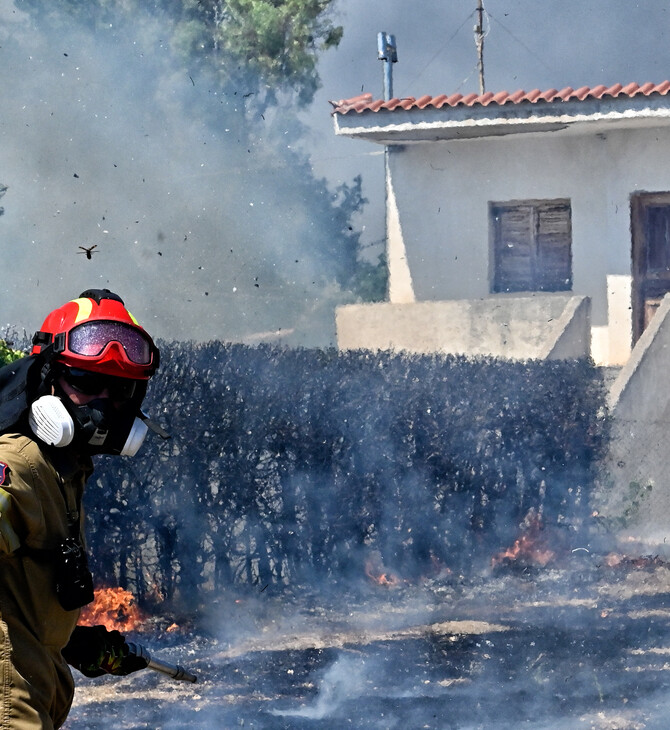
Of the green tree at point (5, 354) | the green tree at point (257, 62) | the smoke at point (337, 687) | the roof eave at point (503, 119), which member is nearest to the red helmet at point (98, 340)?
the green tree at point (5, 354)

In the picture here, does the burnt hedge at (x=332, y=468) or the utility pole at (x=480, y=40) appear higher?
the utility pole at (x=480, y=40)

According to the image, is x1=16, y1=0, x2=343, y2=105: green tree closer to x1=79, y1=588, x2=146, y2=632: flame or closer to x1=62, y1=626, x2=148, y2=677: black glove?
x1=79, y1=588, x2=146, y2=632: flame

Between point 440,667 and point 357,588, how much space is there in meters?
1.59

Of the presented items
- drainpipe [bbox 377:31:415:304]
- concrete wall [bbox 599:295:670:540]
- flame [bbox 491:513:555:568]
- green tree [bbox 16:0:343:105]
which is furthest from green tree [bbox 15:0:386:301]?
flame [bbox 491:513:555:568]

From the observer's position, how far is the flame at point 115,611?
7.77m

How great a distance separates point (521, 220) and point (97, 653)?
46.3 ft

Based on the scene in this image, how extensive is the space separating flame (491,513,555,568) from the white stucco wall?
6387mm

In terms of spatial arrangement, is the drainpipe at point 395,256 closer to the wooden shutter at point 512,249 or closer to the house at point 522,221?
the house at point 522,221

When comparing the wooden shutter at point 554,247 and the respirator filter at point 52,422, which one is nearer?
the respirator filter at point 52,422

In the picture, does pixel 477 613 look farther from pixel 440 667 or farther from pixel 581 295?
pixel 581 295

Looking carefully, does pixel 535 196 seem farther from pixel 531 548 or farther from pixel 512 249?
pixel 531 548

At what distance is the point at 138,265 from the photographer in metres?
34.7

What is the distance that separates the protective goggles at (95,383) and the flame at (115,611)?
4710 mm

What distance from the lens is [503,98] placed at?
14781mm
